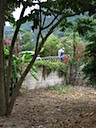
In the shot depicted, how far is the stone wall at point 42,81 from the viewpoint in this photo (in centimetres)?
1229

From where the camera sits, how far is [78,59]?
15828 millimetres

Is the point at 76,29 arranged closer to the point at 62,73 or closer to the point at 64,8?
the point at 64,8

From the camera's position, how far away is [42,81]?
1330 cm

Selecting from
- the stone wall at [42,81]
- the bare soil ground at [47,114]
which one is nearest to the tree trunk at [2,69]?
the bare soil ground at [47,114]

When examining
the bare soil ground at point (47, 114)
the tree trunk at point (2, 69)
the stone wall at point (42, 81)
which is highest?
the tree trunk at point (2, 69)

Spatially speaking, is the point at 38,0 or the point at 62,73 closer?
the point at 38,0

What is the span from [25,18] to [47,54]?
1210 cm

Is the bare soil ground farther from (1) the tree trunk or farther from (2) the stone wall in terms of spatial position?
(2) the stone wall

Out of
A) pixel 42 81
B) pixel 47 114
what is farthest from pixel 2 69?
pixel 42 81

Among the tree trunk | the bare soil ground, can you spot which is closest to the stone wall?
the bare soil ground

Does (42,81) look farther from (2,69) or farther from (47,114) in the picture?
(2,69)

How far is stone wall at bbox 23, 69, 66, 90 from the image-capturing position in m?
12.3

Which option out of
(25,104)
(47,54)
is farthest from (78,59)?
(25,104)

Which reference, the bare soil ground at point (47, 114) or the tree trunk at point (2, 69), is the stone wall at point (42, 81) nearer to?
the bare soil ground at point (47, 114)
